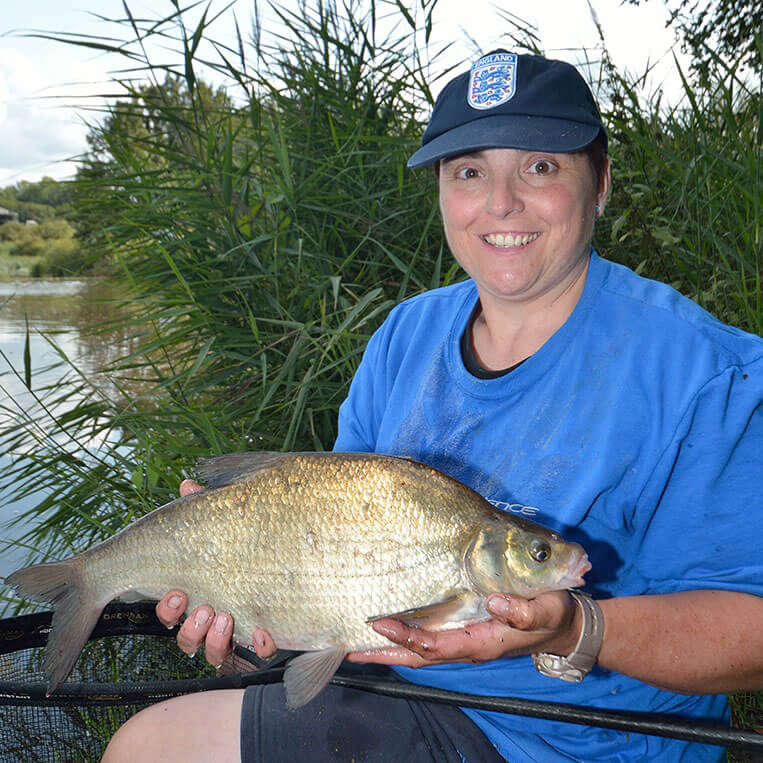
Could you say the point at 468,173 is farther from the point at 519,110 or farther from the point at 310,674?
the point at 310,674

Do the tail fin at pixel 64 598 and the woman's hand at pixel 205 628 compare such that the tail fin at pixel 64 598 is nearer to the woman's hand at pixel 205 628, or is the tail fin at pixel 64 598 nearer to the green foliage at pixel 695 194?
the woman's hand at pixel 205 628

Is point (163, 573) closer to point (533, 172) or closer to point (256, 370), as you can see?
point (533, 172)

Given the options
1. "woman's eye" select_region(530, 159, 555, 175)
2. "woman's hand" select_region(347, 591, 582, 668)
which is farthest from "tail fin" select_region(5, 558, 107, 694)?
"woman's eye" select_region(530, 159, 555, 175)

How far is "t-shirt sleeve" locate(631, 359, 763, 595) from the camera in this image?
4.01ft

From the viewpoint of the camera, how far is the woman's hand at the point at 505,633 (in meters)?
1.12

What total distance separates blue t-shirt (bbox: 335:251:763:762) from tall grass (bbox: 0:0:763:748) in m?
1.39

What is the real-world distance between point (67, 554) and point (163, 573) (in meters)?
1.95

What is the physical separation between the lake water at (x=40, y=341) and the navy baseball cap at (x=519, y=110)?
2202 millimetres

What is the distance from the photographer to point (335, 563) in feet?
4.44

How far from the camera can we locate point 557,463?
138 centimetres

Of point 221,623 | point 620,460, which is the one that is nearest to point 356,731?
point 221,623

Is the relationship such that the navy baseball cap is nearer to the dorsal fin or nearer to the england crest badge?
the england crest badge

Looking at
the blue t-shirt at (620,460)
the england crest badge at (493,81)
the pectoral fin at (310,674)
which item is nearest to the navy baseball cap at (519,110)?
the england crest badge at (493,81)

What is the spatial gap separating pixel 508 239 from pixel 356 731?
3.23 ft
